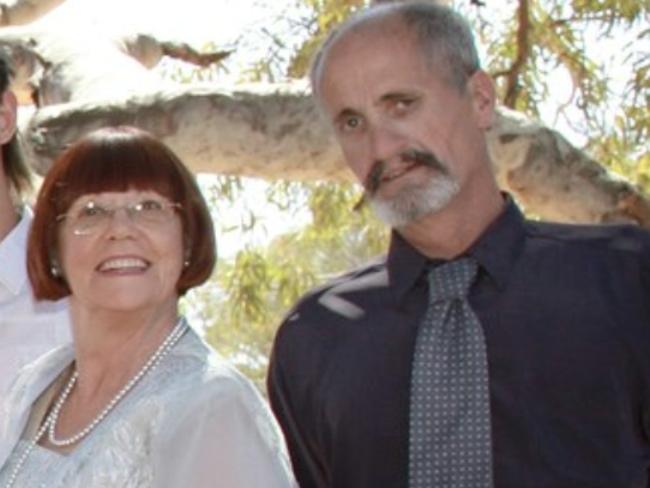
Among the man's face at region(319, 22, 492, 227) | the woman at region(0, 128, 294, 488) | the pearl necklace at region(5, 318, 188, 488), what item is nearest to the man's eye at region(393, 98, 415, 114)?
the man's face at region(319, 22, 492, 227)

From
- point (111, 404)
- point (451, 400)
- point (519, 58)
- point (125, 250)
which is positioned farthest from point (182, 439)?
point (519, 58)

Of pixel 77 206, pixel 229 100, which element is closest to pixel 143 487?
pixel 77 206

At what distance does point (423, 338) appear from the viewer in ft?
10.0

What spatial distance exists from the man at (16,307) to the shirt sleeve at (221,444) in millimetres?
767

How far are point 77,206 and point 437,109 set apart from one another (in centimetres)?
67

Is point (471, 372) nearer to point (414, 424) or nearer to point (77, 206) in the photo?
point (414, 424)

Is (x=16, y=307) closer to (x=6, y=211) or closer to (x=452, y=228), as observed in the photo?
(x=6, y=211)

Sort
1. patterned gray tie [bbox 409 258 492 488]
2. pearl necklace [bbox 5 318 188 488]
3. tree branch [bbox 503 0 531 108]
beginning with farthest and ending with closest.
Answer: tree branch [bbox 503 0 531 108]
patterned gray tie [bbox 409 258 492 488]
pearl necklace [bbox 5 318 188 488]

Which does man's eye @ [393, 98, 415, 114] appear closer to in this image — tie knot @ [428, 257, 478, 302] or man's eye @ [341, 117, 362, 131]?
man's eye @ [341, 117, 362, 131]

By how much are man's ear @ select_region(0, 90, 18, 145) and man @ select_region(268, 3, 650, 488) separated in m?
0.72

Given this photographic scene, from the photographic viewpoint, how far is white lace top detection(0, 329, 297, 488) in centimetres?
263

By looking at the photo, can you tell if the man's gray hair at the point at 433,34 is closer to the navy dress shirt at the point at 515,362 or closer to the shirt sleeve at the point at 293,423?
the navy dress shirt at the point at 515,362

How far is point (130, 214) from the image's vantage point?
2.87 metres

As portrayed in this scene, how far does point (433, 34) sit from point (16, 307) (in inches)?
38.1
